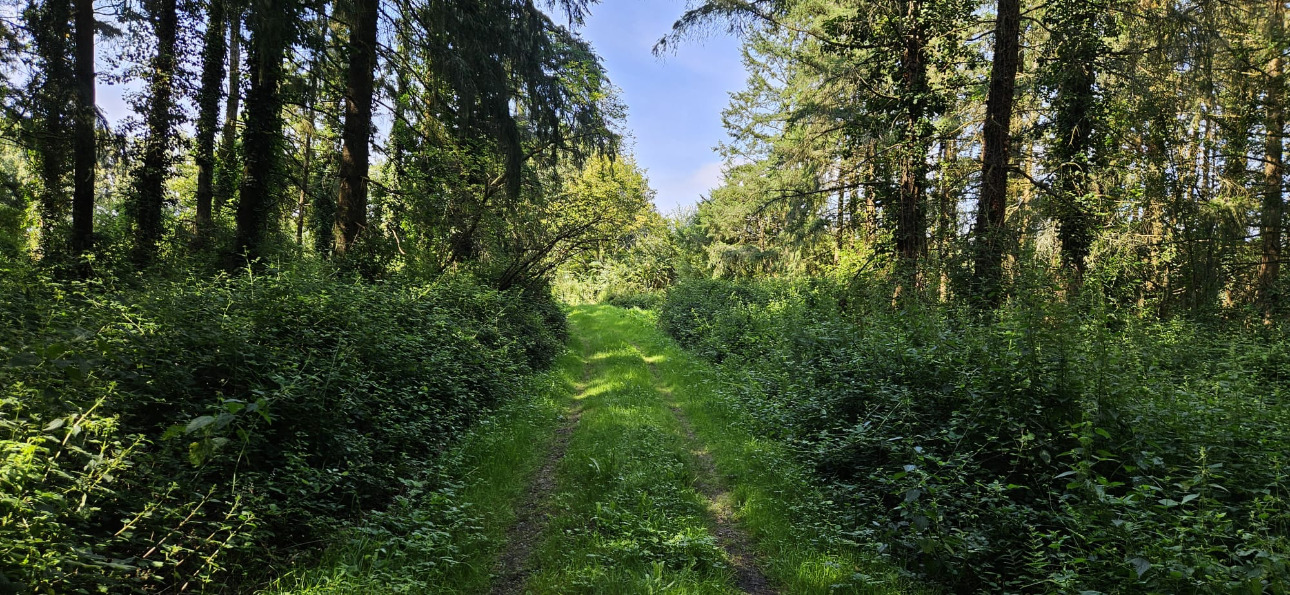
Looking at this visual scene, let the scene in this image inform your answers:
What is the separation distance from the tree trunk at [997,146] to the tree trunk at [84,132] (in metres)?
14.6

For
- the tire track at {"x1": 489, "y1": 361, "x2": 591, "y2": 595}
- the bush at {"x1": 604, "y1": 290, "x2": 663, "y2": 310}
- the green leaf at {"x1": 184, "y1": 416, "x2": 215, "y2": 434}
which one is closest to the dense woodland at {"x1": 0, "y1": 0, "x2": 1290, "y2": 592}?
the green leaf at {"x1": 184, "y1": 416, "x2": 215, "y2": 434}

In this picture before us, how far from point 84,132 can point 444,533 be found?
10.7 metres

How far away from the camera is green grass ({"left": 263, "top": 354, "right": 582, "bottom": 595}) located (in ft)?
10.7

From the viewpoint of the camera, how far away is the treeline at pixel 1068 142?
812 cm

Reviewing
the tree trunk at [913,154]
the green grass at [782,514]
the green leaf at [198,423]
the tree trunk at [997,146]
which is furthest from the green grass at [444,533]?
the tree trunk at [913,154]

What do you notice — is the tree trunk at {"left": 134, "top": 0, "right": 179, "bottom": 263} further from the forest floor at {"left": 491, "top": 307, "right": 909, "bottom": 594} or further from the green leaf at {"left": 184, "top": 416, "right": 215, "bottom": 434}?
the green leaf at {"left": 184, "top": 416, "right": 215, "bottom": 434}

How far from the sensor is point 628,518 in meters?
4.61

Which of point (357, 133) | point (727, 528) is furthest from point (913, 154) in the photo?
point (357, 133)

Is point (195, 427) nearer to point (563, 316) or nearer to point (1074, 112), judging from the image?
point (1074, 112)

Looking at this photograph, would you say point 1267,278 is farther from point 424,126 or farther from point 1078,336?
point 424,126

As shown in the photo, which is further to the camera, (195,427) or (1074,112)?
(1074,112)

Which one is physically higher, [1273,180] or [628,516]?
[1273,180]

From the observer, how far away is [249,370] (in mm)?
4086

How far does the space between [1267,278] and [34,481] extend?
64.3ft
